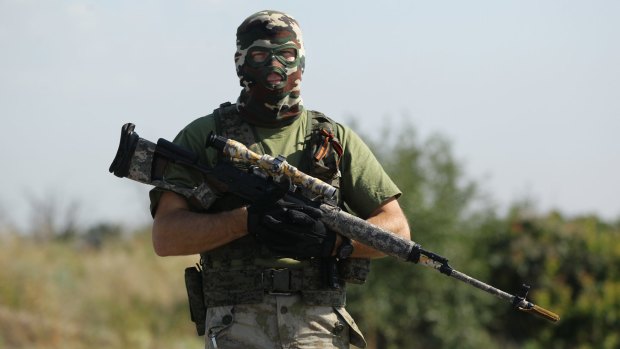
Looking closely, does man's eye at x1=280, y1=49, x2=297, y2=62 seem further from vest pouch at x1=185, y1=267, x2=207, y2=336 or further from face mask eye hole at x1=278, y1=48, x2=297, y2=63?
vest pouch at x1=185, y1=267, x2=207, y2=336

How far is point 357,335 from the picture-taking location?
17.3 ft

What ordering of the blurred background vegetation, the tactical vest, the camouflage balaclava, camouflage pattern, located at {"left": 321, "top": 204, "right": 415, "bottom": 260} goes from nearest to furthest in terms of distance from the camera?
1. camouflage pattern, located at {"left": 321, "top": 204, "right": 415, "bottom": 260}
2. the tactical vest
3. the camouflage balaclava
4. the blurred background vegetation

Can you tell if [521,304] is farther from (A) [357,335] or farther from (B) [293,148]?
(B) [293,148]

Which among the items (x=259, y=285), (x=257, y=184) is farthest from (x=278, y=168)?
(x=259, y=285)

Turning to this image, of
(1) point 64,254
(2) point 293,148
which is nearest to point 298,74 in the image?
(2) point 293,148

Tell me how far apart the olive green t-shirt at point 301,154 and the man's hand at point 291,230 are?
36 centimetres

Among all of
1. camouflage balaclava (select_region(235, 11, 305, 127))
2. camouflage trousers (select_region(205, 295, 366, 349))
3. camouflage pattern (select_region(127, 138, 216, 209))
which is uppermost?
camouflage balaclava (select_region(235, 11, 305, 127))

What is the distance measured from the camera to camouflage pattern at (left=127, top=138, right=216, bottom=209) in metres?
Answer: 4.98

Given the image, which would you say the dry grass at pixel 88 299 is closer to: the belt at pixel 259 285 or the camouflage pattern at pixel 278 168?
the belt at pixel 259 285

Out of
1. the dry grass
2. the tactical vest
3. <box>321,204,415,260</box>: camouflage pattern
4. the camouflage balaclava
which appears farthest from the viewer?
the dry grass

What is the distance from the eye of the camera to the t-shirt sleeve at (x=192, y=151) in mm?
5074

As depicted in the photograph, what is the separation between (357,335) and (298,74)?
4.22 ft

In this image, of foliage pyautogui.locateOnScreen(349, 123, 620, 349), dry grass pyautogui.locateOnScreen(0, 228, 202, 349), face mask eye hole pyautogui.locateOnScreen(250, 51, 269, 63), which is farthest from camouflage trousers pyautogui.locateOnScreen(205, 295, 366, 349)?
foliage pyautogui.locateOnScreen(349, 123, 620, 349)

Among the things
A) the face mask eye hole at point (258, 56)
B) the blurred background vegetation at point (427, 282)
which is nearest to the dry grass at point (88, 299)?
the blurred background vegetation at point (427, 282)
